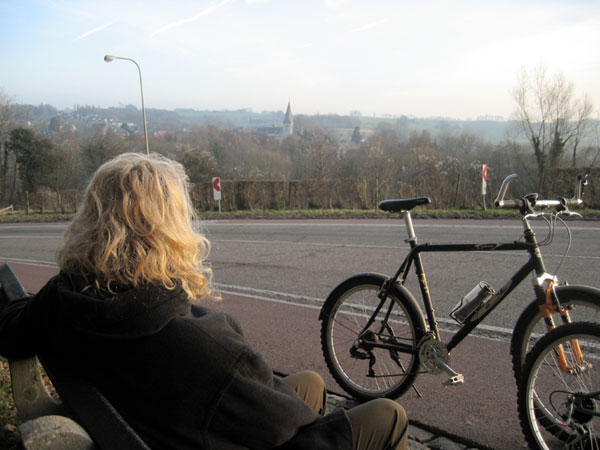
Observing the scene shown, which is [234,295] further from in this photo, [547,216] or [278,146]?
[278,146]

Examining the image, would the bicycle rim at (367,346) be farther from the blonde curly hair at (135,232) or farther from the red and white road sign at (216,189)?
the red and white road sign at (216,189)

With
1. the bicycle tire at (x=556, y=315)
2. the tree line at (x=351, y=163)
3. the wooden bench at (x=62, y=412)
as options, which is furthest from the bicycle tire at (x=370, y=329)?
the tree line at (x=351, y=163)

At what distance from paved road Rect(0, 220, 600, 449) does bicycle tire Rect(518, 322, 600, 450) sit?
1.30ft

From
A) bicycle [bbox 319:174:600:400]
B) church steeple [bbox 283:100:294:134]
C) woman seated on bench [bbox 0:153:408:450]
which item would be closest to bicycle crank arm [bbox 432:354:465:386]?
bicycle [bbox 319:174:600:400]

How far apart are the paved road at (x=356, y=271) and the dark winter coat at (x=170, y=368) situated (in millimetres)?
2107

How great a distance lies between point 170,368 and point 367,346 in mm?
2326

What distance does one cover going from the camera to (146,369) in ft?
5.21

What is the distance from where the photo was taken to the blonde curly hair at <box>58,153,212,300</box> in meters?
1.70

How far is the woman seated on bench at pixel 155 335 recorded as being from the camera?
5.15ft

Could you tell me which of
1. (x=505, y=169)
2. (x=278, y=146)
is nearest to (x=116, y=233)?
(x=505, y=169)

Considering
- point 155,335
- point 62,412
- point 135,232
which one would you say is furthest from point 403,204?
point 62,412

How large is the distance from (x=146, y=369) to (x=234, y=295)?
5725 millimetres

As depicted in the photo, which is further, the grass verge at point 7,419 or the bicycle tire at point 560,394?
the grass verge at point 7,419

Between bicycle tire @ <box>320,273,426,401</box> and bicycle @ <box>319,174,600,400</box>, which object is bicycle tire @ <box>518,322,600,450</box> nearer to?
bicycle @ <box>319,174,600,400</box>
